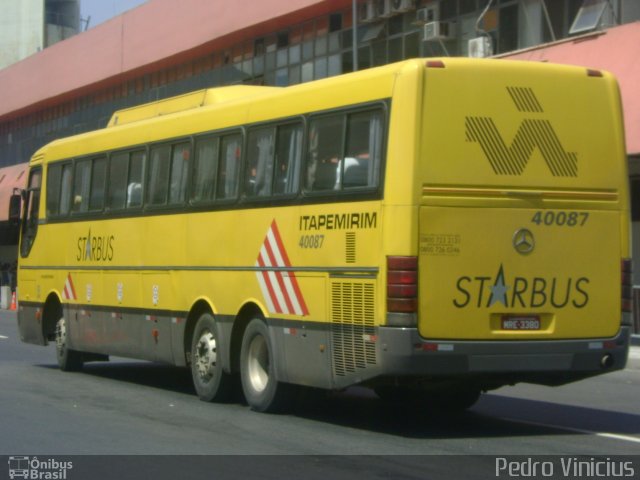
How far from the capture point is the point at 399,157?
1130cm

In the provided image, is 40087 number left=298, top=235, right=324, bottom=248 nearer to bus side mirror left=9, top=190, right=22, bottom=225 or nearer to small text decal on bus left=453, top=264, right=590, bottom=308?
small text decal on bus left=453, top=264, right=590, bottom=308

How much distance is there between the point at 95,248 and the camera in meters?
17.6

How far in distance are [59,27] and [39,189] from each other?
59325 millimetres

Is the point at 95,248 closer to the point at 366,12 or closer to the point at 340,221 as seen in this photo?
the point at 340,221

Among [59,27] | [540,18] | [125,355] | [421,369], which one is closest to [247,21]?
[540,18]

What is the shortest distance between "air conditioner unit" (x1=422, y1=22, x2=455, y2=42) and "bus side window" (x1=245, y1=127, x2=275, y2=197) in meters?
18.5

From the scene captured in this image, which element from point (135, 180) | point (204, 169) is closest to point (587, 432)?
point (204, 169)

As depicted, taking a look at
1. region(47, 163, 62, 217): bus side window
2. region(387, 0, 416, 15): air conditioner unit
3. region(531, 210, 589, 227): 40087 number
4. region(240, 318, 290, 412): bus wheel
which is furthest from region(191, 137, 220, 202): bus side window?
region(387, 0, 416, 15): air conditioner unit

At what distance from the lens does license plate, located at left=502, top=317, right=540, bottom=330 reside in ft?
38.0

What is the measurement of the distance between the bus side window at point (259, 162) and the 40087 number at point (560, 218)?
9.87 ft

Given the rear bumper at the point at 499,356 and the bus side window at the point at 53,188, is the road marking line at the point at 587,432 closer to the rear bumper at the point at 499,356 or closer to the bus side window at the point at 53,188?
the rear bumper at the point at 499,356

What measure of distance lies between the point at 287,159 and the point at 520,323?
120 inches

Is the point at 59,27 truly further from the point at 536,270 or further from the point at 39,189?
the point at 536,270

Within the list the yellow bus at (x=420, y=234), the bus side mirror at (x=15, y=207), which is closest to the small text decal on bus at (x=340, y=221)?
the yellow bus at (x=420, y=234)
